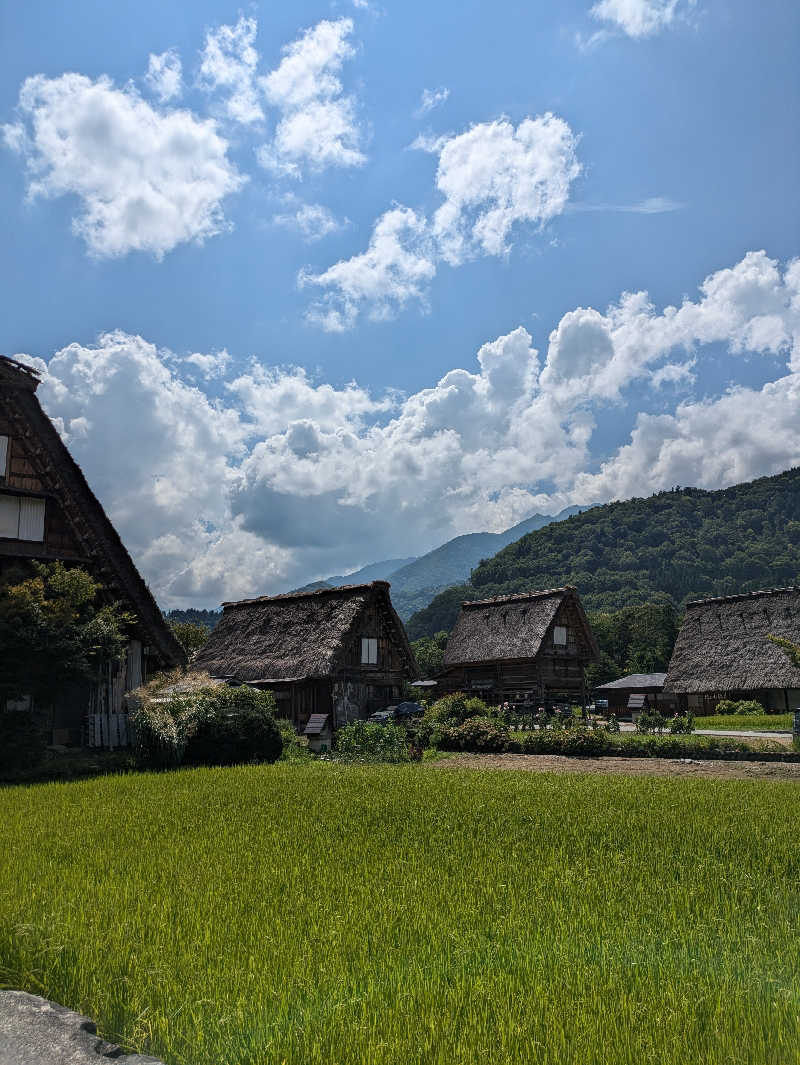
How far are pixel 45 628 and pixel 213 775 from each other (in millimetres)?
5285

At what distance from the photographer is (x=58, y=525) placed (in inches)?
779

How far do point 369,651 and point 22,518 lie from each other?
16.8 meters

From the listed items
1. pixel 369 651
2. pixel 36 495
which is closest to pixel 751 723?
pixel 369 651

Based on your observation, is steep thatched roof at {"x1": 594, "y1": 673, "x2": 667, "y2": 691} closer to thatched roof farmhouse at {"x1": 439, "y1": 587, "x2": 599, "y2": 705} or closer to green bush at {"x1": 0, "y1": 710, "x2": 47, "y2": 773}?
thatched roof farmhouse at {"x1": 439, "y1": 587, "x2": 599, "y2": 705}

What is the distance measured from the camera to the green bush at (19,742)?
52.6ft

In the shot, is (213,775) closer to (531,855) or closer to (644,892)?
(531,855)

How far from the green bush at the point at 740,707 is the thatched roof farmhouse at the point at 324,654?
680 inches

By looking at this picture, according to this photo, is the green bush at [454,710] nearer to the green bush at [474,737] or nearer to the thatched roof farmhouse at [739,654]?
the green bush at [474,737]

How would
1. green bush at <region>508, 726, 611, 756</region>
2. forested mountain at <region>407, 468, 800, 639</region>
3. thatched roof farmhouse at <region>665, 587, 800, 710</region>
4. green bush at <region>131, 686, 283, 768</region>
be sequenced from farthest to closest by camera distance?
forested mountain at <region>407, 468, 800, 639</region>
thatched roof farmhouse at <region>665, 587, 800, 710</region>
green bush at <region>508, 726, 611, 756</region>
green bush at <region>131, 686, 283, 768</region>

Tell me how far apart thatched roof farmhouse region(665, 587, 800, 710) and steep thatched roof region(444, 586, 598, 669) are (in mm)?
5870

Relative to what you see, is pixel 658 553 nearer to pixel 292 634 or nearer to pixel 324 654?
pixel 292 634

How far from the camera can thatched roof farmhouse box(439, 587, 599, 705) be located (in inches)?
1631

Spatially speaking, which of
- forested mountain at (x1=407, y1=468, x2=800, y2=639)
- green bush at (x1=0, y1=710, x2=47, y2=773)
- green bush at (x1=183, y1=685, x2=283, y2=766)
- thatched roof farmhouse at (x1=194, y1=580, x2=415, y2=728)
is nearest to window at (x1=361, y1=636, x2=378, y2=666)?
thatched roof farmhouse at (x1=194, y1=580, x2=415, y2=728)

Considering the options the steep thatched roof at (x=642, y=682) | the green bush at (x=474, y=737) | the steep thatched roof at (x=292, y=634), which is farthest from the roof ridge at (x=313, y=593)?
the steep thatched roof at (x=642, y=682)
